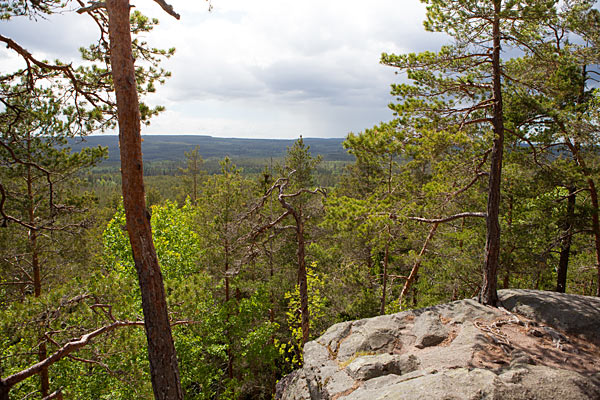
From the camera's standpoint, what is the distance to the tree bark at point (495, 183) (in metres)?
6.17

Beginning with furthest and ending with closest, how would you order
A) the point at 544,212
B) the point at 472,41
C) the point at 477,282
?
the point at 477,282 → the point at 544,212 → the point at 472,41

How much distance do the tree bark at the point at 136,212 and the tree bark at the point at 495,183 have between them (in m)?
6.02

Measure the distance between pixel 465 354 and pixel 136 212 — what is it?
17.1 ft

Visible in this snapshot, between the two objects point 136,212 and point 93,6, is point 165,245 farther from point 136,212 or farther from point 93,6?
point 93,6

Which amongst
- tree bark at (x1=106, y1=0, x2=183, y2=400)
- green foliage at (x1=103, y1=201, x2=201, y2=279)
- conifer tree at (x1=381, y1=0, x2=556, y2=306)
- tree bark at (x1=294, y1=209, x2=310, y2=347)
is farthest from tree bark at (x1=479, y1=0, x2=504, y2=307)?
green foliage at (x1=103, y1=201, x2=201, y2=279)

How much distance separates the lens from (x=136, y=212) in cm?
407

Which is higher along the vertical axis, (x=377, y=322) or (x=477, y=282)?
(x=377, y=322)

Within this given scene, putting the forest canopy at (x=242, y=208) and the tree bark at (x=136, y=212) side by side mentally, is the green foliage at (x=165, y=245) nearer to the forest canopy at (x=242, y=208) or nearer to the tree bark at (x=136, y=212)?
the forest canopy at (x=242, y=208)

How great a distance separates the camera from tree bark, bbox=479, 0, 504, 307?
6.17 meters

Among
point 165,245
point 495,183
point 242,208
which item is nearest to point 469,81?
point 495,183

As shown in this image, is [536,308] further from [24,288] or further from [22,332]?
[24,288]

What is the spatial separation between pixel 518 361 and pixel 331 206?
461cm

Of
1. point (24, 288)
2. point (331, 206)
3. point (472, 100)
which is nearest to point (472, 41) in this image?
point (472, 100)

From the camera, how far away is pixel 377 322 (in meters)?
6.57
